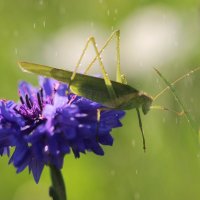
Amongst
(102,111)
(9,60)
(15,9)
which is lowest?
(102,111)

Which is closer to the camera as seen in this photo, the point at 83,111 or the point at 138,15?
the point at 83,111

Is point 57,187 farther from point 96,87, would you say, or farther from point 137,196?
point 137,196

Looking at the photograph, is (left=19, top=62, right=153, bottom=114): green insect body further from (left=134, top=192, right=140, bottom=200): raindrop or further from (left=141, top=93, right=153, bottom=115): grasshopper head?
(left=134, top=192, right=140, bottom=200): raindrop

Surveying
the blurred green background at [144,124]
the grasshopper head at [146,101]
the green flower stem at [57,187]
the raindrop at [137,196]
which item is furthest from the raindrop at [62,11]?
the green flower stem at [57,187]

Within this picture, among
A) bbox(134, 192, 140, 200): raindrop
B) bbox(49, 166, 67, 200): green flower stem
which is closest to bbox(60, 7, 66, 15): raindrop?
bbox(134, 192, 140, 200): raindrop

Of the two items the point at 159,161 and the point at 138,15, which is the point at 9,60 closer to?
the point at 138,15

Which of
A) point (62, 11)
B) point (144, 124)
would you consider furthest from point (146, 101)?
point (62, 11)

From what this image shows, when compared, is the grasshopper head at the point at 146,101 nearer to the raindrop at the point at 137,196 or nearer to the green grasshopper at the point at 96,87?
the green grasshopper at the point at 96,87

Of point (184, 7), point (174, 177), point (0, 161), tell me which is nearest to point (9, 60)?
point (0, 161)
